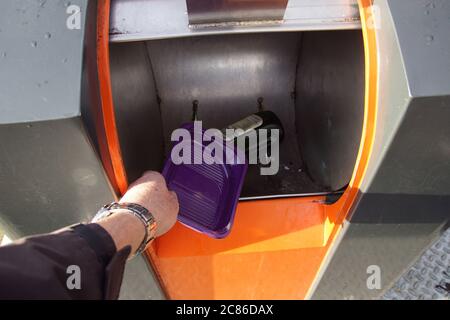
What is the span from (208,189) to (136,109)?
1.20ft

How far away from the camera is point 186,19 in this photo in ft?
2.82

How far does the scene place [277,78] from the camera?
5.30ft

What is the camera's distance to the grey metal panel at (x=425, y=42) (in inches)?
27.1

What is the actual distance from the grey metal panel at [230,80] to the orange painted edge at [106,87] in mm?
677

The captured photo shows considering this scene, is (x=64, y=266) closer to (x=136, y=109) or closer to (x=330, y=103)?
(x=136, y=109)

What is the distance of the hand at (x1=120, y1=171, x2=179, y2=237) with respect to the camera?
2.80 feet

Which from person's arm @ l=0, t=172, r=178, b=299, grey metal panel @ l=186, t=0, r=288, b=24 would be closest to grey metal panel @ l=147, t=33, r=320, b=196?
grey metal panel @ l=186, t=0, r=288, b=24

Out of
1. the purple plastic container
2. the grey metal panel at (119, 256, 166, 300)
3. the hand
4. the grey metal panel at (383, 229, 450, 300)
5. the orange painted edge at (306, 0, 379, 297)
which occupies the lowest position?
the grey metal panel at (383, 229, 450, 300)

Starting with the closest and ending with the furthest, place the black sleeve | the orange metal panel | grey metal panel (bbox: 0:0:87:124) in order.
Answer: the black sleeve
grey metal panel (bbox: 0:0:87:124)
the orange metal panel

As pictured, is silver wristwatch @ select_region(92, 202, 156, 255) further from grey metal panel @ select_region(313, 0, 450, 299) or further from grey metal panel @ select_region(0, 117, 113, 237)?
grey metal panel @ select_region(313, 0, 450, 299)

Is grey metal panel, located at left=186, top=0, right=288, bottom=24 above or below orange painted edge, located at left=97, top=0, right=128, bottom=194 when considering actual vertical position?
above

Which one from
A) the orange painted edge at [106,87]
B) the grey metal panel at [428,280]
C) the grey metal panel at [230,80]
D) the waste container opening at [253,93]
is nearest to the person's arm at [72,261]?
the orange painted edge at [106,87]
